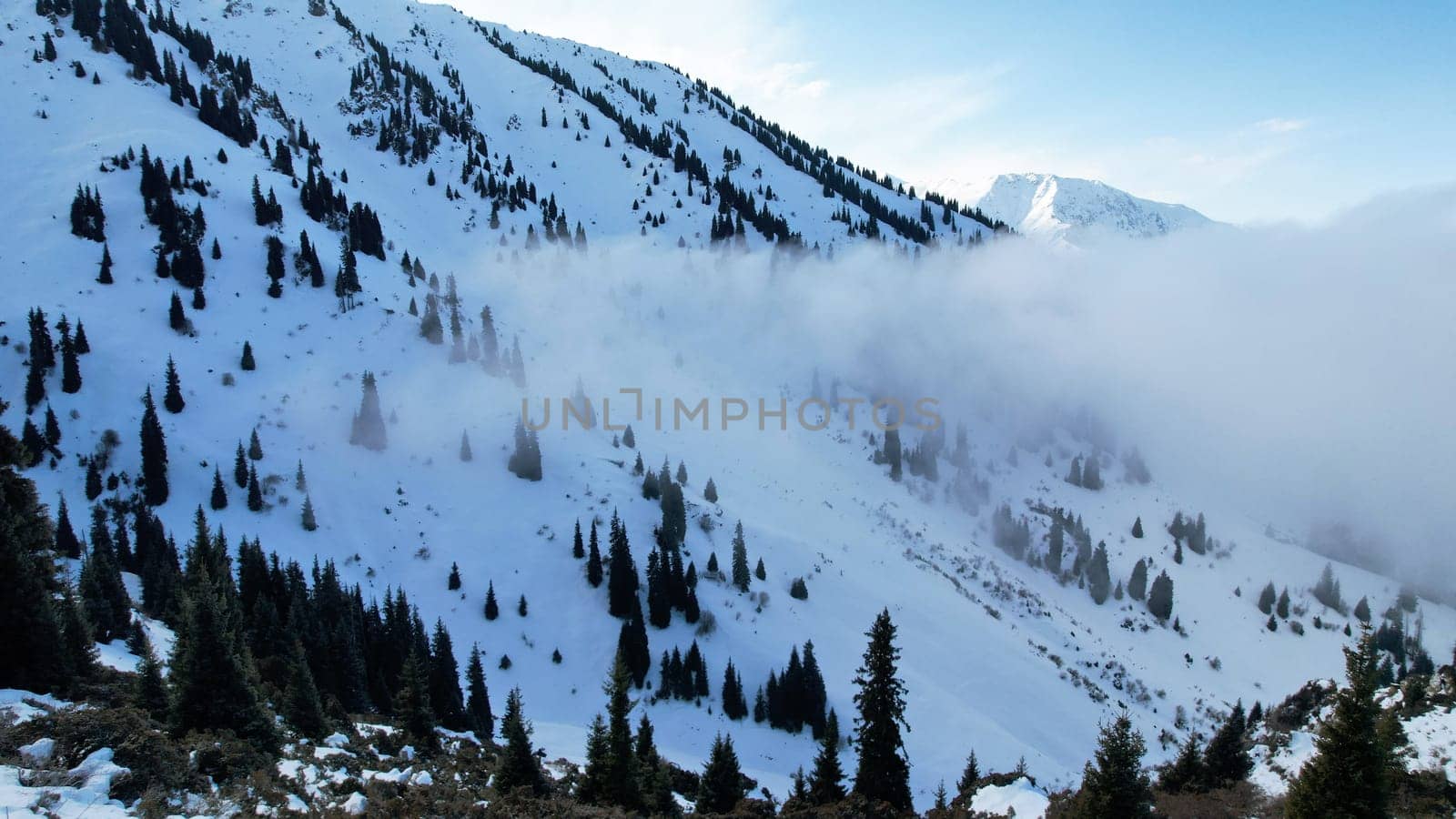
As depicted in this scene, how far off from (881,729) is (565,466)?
2222 inches

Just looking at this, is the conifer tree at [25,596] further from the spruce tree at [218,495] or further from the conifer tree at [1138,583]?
the conifer tree at [1138,583]

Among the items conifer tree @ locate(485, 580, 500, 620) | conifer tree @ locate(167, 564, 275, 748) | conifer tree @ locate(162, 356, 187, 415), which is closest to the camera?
conifer tree @ locate(167, 564, 275, 748)

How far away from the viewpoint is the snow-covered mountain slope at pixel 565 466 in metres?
60.6

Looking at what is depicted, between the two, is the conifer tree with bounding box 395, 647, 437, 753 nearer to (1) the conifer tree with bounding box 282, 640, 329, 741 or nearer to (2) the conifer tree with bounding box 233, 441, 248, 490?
(1) the conifer tree with bounding box 282, 640, 329, 741

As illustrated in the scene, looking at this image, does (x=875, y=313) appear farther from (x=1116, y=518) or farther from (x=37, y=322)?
(x=37, y=322)

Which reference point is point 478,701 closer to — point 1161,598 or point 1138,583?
point 1161,598

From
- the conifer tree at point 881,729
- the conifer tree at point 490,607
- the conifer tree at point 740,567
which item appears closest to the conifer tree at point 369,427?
the conifer tree at point 490,607

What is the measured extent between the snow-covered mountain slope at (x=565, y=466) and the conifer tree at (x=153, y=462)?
6.08ft

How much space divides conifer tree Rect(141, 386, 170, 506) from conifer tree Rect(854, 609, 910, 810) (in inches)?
2550

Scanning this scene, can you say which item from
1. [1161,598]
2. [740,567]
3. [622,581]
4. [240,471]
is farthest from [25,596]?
[1161,598]

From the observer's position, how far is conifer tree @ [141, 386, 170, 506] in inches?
2392

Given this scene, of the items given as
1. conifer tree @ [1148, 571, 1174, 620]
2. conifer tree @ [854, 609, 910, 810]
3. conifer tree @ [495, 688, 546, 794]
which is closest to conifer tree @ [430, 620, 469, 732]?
conifer tree @ [495, 688, 546, 794]

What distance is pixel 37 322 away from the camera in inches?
2598

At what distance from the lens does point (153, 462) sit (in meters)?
61.1
